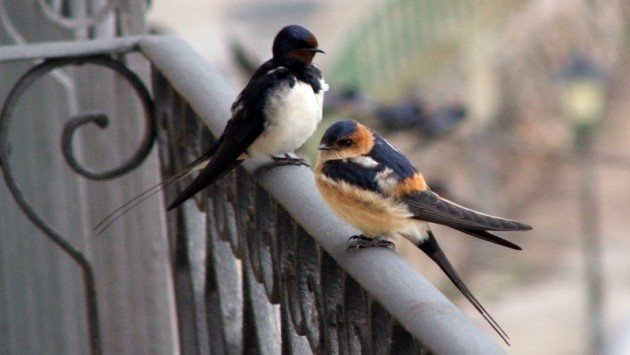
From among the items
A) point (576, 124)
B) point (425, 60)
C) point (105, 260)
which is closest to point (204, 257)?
point (105, 260)

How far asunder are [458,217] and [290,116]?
74 cm

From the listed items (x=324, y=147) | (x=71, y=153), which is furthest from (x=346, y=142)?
(x=71, y=153)

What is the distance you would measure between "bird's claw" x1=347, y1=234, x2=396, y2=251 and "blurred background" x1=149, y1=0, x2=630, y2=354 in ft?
30.2

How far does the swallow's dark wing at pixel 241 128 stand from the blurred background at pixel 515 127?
8642 mm

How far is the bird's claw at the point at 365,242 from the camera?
202cm

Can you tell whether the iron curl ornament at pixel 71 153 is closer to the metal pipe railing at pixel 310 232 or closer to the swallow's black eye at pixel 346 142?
the metal pipe railing at pixel 310 232

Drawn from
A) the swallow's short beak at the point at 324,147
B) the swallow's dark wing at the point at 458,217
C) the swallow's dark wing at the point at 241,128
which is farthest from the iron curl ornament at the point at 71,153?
the swallow's dark wing at the point at 458,217

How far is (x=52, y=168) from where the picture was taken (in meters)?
3.82

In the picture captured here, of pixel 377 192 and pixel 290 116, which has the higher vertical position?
pixel 290 116

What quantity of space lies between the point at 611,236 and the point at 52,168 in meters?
13.2

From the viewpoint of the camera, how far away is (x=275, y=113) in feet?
9.35

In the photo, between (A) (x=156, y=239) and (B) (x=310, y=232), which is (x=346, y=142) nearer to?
(B) (x=310, y=232)

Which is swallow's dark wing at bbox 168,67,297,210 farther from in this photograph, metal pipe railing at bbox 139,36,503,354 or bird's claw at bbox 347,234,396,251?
bird's claw at bbox 347,234,396,251

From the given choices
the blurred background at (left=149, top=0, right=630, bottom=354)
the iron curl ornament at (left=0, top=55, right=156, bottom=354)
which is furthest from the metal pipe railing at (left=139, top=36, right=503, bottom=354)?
the blurred background at (left=149, top=0, right=630, bottom=354)
